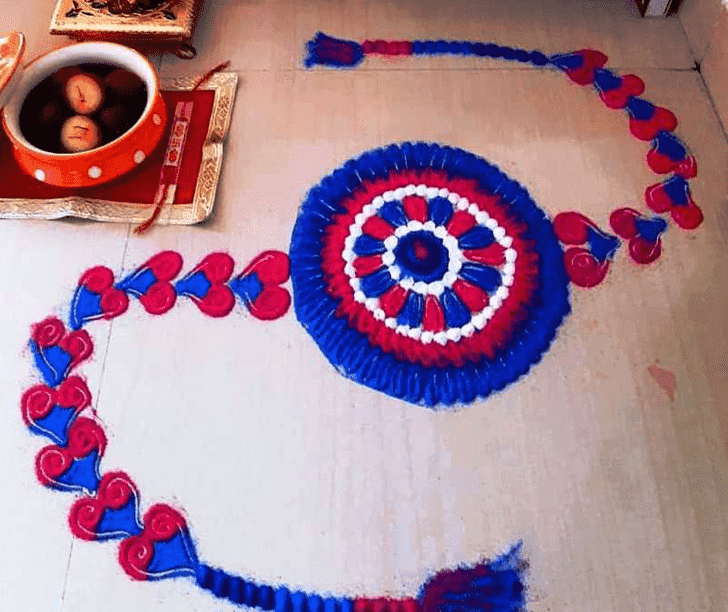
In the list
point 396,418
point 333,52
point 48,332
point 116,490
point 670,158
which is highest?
point 333,52

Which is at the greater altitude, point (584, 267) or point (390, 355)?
point (584, 267)

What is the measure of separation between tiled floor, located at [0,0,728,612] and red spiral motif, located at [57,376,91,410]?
0.6 inches

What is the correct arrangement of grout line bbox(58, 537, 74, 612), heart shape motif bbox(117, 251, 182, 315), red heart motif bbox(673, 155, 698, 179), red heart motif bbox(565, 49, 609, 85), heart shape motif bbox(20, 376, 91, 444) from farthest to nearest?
red heart motif bbox(565, 49, 609, 85), red heart motif bbox(673, 155, 698, 179), heart shape motif bbox(117, 251, 182, 315), heart shape motif bbox(20, 376, 91, 444), grout line bbox(58, 537, 74, 612)

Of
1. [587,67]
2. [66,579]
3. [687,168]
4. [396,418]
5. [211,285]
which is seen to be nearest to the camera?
[66,579]

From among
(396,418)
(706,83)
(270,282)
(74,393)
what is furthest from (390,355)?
(706,83)

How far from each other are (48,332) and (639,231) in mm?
865

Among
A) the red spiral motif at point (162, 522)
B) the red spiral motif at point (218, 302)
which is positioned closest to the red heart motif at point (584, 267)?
the red spiral motif at point (218, 302)

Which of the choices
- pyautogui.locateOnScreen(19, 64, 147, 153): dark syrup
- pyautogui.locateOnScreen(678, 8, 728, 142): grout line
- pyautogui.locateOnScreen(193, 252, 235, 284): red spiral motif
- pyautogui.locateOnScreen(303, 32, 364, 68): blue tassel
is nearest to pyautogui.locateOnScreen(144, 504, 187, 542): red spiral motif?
pyautogui.locateOnScreen(193, 252, 235, 284): red spiral motif

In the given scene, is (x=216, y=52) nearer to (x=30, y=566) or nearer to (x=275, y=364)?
(x=275, y=364)

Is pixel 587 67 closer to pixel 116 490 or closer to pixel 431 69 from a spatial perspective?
pixel 431 69

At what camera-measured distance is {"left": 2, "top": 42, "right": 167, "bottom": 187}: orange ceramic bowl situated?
1137mm

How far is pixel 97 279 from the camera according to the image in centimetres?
112

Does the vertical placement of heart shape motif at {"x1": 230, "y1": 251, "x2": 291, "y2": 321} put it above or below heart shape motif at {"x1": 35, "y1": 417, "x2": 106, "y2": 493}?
above

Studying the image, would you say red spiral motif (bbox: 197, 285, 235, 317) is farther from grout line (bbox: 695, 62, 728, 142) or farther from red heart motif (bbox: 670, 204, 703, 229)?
grout line (bbox: 695, 62, 728, 142)
